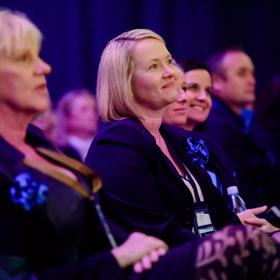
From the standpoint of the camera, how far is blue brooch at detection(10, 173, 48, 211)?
160 centimetres

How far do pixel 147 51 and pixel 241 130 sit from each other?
4.81ft

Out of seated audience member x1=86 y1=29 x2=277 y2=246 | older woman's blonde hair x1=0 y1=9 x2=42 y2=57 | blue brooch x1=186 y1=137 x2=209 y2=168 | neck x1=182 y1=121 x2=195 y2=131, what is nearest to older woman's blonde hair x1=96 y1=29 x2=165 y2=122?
seated audience member x1=86 y1=29 x2=277 y2=246

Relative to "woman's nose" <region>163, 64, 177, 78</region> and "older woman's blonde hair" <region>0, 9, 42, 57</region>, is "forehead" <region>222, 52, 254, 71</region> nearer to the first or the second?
"woman's nose" <region>163, 64, 177, 78</region>

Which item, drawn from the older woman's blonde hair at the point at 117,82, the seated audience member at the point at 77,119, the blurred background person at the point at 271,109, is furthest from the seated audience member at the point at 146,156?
the seated audience member at the point at 77,119

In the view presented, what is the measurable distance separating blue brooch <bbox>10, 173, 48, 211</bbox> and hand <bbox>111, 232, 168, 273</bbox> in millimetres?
208

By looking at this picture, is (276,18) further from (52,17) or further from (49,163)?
(49,163)

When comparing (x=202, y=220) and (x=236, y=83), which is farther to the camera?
(x=236, y=83)

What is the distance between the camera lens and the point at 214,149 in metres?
2.67

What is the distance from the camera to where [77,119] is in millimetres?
4727

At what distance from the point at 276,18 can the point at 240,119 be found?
214 cm

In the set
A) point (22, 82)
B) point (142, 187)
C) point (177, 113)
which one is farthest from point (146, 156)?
point (177, 113)

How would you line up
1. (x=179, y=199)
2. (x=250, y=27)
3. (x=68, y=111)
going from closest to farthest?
1. (x=179, y=199)
2. (x=68, y=111)
3. (x=250, y=27)

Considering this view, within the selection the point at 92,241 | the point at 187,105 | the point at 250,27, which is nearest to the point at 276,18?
the point at 250,27

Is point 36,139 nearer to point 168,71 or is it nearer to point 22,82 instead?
point 22,82
